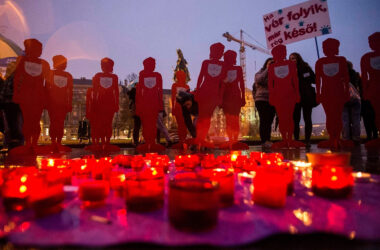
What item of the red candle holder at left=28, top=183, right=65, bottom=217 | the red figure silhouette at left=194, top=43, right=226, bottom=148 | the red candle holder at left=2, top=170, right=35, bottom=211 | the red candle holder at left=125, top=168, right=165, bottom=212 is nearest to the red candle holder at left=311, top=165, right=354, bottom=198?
the red candle holder at left=125, top=168, right=165, bottom=212

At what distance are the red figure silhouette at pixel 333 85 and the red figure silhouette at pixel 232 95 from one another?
1729 mm

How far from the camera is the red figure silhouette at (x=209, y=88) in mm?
5152

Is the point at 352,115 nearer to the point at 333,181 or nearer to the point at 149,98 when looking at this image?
the point at 149,98

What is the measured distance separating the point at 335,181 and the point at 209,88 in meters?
3.93

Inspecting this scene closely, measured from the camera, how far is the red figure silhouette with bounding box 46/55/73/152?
5367 millimetres

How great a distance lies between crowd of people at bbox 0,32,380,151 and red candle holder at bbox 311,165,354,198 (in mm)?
3764

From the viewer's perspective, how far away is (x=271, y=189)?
1275 mm

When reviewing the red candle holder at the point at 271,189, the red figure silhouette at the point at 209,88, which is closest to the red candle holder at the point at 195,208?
the red candle holder at the point at 271,189

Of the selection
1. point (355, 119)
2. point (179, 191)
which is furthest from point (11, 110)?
point (355, 119)

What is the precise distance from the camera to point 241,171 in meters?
2.41

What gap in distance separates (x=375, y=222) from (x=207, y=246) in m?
0.84

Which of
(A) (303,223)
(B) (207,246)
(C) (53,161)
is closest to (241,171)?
(A) (303,223)

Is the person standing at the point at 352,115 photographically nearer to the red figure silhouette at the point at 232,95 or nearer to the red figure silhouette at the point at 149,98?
the red figure silhouette at the point at 232,95

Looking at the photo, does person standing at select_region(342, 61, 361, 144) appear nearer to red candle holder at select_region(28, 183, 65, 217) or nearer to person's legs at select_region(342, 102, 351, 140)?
person's legs at select_region(342, 102, 351, 140)
